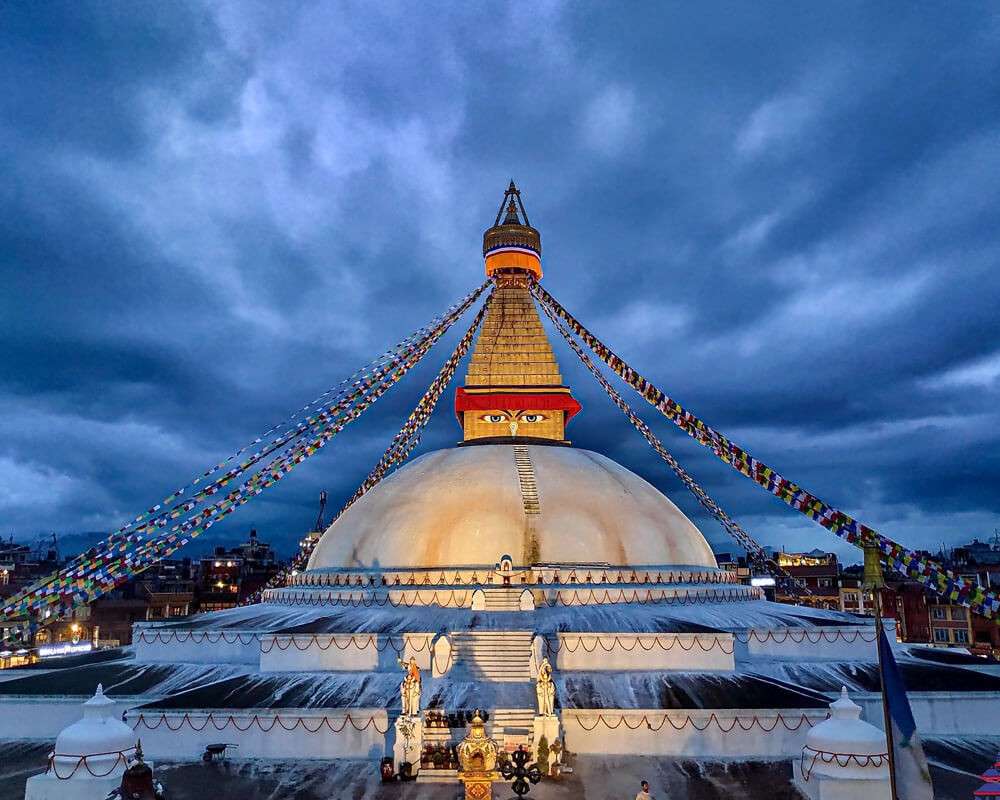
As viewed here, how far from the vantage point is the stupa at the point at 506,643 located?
1098 cm

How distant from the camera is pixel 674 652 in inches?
512

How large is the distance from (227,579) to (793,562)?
125 feet

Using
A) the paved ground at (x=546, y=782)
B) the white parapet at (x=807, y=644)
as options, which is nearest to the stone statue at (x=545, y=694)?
the paved ground at (x=546, y=782)

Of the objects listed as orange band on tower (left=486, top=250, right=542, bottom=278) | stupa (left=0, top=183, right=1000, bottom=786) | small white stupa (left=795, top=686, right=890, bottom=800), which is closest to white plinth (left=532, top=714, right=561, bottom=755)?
stupa (left=0, top=183, right=1000, bottom=786)

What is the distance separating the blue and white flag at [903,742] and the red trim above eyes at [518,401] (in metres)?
14.7

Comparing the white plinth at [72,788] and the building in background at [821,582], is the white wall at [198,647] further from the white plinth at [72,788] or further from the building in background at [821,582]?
the building in background at [821,582]

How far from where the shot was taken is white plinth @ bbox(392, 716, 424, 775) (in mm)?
10156

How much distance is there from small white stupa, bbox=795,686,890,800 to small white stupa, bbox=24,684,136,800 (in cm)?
839

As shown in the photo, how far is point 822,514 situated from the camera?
12.4 meters

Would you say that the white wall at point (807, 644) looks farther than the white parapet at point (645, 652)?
Yes

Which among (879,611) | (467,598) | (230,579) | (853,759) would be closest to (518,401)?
(467,598)

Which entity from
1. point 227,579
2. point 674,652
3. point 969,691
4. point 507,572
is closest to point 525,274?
point 507,572

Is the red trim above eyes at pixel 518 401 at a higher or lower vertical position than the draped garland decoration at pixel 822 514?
higher

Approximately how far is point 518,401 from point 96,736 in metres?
14.2
